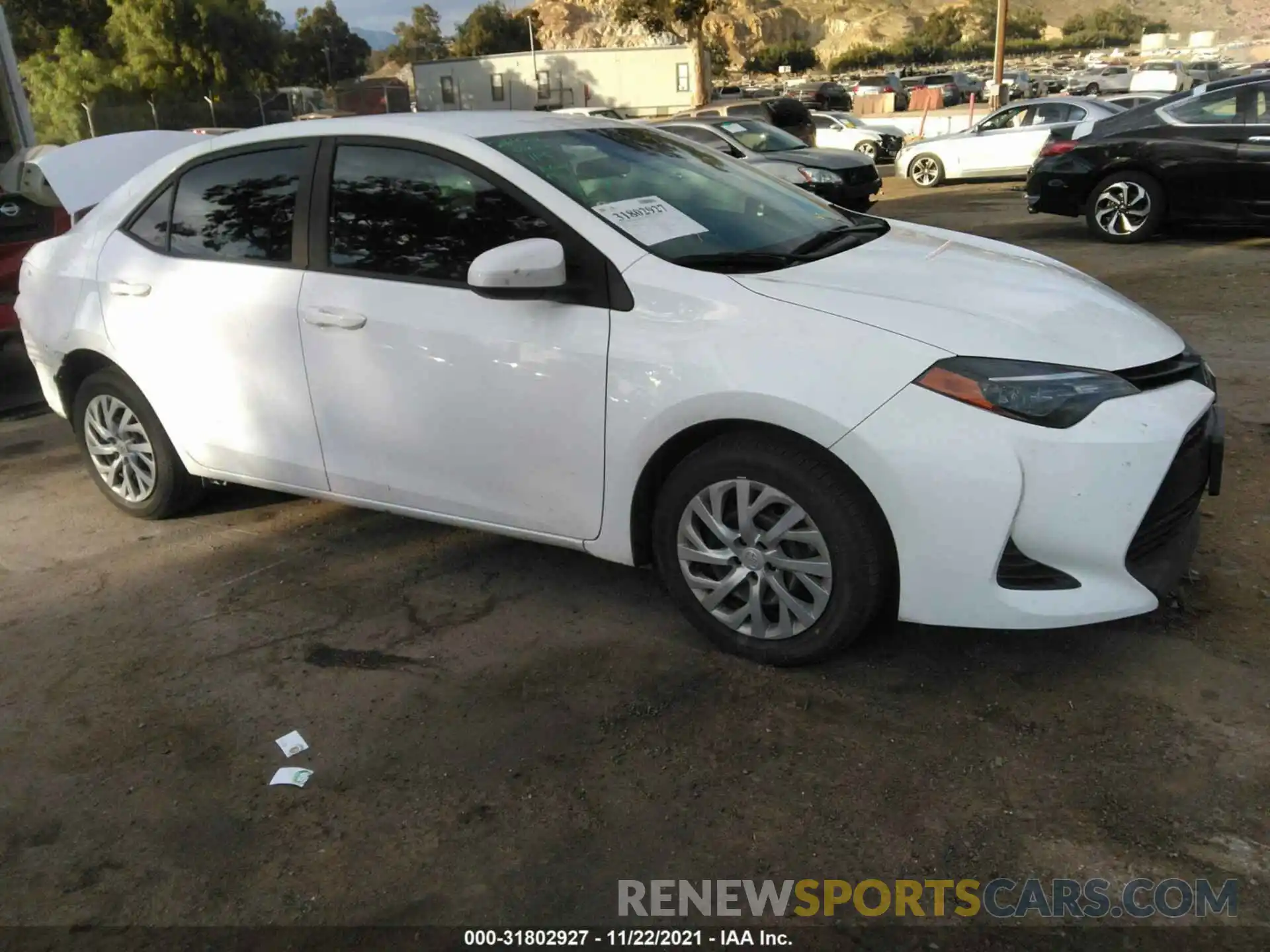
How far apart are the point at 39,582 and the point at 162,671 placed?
114 cm

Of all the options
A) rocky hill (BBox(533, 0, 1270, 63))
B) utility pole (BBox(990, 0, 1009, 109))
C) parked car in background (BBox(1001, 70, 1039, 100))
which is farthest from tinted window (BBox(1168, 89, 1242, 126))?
rocky hill (BBox(533, 0, 1270, 63))

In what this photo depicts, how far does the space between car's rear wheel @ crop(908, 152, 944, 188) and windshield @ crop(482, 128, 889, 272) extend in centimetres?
1484

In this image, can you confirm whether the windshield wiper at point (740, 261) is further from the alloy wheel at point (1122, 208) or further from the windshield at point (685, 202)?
the alloy wheel at point (1122, 208)

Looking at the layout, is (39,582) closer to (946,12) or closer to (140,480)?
(140,480)

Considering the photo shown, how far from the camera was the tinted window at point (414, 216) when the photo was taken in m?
3.38

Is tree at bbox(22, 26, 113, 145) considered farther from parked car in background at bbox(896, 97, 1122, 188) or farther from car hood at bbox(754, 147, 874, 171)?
car hood at bbox(754, 147, 874, 171)

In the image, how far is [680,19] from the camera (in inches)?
1656

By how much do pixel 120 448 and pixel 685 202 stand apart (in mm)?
2783

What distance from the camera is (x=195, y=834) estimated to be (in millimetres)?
2629

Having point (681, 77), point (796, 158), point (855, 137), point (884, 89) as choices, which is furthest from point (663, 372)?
point (681, 77)

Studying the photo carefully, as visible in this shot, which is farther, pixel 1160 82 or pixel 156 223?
pixel 1160 82

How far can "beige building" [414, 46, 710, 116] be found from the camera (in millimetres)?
51156

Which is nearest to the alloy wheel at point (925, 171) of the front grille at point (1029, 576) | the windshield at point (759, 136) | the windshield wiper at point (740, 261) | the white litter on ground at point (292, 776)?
the windshield at point (759, 136)

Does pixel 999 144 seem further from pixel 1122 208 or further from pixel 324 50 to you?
pixel 324 50
